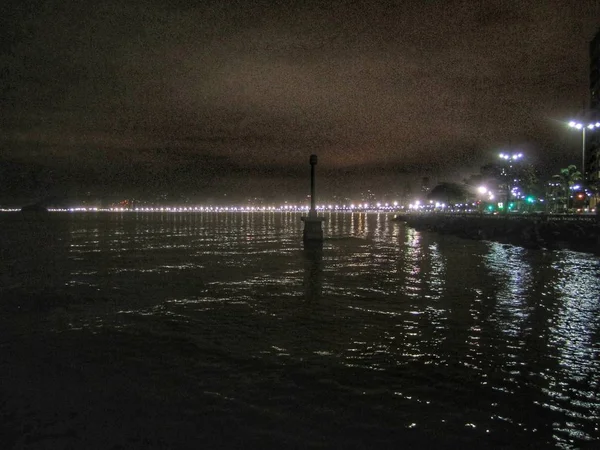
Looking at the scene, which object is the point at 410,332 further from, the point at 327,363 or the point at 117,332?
the point at 117,332

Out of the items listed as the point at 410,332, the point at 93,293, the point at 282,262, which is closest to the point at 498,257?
the point at 282,262

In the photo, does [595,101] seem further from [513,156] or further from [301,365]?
[301,365]

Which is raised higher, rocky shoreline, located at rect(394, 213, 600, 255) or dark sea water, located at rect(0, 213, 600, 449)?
rocky shoreline, located at rect(394, 213, 600, 255)

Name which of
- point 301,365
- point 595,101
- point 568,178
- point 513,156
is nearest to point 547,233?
point 301,365

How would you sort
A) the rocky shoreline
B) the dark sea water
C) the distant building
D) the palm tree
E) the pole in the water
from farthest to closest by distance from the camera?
the distant building, the palm tree, the pole in the water, the rocky shoreline, the dark sea water

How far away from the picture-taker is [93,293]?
16.7 metres

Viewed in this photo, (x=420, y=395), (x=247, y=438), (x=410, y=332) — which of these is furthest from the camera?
(x=410, y=332)

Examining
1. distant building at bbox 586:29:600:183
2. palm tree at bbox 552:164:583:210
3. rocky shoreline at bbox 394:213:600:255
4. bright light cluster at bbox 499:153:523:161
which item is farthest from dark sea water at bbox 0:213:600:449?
distant building at bbox 586:29:600:183

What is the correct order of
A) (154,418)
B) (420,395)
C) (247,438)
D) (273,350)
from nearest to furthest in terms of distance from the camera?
(247,438)
(154,418)
(420,395)
(273,350)

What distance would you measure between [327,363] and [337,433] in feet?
9.05

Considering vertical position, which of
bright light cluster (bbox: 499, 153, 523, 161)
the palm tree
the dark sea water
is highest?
bright light cluster (bbox: 499, 153, 523, 161)

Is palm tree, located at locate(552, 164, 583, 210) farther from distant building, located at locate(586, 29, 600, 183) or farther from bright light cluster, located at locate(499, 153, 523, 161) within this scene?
bright light cluster, located at locate(499, 153, 523, 161)

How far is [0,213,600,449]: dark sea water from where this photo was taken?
603 cm

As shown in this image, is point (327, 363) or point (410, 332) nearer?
point (327, 363)
